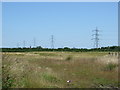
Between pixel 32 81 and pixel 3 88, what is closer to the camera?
pixel 3 88

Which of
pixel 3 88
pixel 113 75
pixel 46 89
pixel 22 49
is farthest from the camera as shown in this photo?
pixel 22 49

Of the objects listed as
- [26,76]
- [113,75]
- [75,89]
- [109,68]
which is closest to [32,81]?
[26,76]

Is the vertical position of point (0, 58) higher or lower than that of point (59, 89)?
higher

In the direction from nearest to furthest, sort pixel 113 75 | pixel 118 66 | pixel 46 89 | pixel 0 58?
pixel 0 58, pixel 46 89, pixel 113 75, pixel 118 66

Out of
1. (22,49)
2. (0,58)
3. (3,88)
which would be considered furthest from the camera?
(22,49)

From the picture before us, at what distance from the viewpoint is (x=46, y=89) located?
9273 mm

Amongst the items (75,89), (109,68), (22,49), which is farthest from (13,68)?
(22,49)

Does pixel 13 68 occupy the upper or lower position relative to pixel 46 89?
upper

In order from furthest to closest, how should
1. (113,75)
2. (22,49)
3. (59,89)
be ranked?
1. (22,49)
2. (113,75)
3. (59,89)

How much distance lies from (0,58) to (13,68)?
0.51 m

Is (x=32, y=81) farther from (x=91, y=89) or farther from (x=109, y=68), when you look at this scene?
(x=109, y=68)

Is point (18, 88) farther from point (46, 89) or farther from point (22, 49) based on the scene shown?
point (22, 49)

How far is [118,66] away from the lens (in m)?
17.5

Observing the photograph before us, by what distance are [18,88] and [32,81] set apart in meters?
0.91
